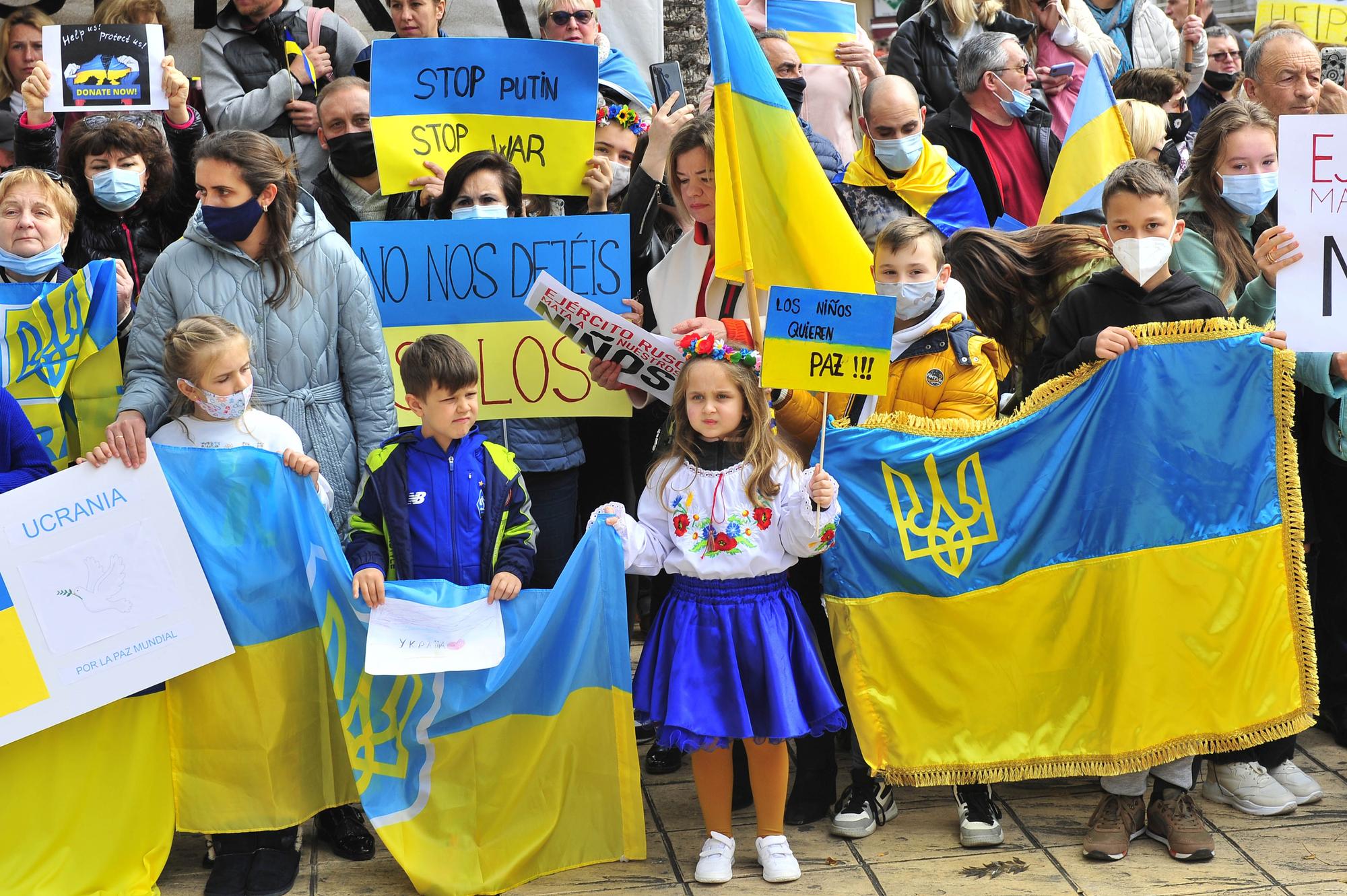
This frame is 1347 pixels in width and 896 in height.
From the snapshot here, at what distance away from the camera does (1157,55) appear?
342 inches

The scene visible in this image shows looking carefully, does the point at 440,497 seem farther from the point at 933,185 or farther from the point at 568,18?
the point at 568,18

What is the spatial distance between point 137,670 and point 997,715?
2566mm

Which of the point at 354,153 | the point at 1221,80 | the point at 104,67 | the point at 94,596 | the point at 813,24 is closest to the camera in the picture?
the point at 94,596

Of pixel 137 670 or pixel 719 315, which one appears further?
pixel 719 315

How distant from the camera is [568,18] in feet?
20.9

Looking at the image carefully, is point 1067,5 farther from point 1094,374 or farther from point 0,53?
point 0,53

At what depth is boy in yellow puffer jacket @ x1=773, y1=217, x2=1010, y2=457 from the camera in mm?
4391

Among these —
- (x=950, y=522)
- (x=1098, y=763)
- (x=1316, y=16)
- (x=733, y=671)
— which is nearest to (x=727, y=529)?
(x=733, y=671)

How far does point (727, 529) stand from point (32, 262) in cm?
243

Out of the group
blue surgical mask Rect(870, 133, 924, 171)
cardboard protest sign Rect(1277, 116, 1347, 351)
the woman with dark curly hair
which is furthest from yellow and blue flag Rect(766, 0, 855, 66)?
cardboard protest sign Rect(1277, 116, 1347, 351)

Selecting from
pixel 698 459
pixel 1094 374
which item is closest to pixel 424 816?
pixel 698 459

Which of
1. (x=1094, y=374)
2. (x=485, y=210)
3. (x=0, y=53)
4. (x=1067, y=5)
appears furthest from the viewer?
(x=1067, y=5)

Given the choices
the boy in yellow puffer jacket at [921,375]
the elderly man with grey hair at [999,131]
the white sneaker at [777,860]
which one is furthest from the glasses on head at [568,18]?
the white sneaker at [777,860]

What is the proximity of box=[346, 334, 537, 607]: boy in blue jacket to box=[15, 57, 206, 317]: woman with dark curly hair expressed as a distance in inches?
57.9
